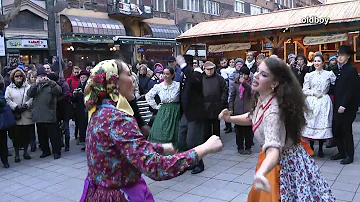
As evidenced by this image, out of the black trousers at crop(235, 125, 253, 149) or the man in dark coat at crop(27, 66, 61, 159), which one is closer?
the black trousers at crop(235, 125, 253, 149)

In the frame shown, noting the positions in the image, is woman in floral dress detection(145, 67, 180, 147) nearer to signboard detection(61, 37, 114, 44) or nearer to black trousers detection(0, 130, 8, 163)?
black trousers detection(0, 130, 8, 163)

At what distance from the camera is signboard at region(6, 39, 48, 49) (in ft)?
64.4

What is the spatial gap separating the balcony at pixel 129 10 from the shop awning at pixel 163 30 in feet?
3.65

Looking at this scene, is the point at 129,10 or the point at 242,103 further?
the point at 129,10

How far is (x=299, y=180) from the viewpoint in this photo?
250 centimetres

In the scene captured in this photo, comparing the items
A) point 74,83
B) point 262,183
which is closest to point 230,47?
point 74,83

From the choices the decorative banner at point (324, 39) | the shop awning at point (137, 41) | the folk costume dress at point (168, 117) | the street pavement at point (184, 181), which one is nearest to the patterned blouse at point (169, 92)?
the folk costume dress at point (168, 117)

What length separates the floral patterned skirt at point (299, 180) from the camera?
2482 millimetres

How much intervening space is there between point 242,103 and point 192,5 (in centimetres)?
2894

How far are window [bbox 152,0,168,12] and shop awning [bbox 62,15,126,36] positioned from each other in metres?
4.94

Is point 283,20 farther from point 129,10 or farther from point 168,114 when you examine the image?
point 129,10

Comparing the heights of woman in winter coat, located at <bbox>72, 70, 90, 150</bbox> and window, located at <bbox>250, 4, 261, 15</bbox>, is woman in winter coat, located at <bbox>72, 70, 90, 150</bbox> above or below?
below

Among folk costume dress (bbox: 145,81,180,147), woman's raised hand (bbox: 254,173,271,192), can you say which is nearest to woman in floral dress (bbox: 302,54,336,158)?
folk costume dress (bbox: 145,81,180,147)

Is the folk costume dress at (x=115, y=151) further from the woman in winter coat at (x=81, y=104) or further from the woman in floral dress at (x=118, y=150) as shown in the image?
the woman in winter coat at (x=81, y=104)
